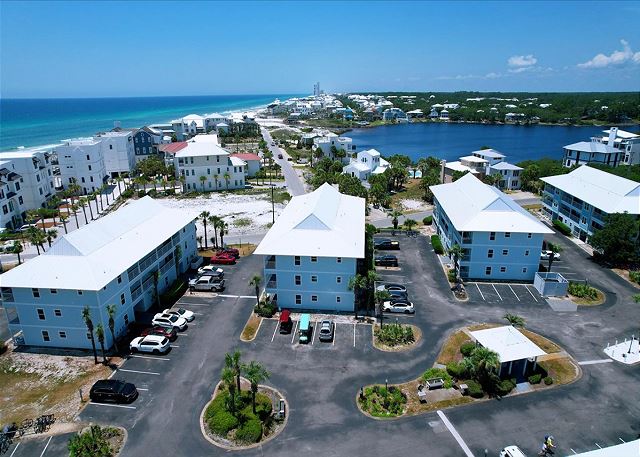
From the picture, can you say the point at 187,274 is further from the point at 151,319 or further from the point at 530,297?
the point at 530,297

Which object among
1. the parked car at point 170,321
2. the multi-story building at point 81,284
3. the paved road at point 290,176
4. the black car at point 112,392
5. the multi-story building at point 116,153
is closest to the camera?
the black car at point 112,392

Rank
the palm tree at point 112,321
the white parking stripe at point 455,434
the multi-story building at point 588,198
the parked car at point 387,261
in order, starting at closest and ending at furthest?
the white parking stripe at point 455,434, the palm tree at point 112,321, the parked car at point 387,261, the multi-story building at point 588,198

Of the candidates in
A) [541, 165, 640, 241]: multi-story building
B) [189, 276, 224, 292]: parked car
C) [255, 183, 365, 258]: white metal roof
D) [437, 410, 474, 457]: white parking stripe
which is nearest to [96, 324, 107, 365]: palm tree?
[189, 276, 224, 292]: parked car

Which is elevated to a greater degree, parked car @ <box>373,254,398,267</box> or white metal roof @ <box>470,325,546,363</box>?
white metal roof @ <box>470,325,546,363</box>

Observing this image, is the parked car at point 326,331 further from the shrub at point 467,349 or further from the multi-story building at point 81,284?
the multi-story building at point 81,284

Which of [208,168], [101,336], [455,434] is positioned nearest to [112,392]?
[101,336]

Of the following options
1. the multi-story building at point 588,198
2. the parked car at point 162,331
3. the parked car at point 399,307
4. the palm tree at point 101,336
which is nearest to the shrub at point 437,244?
the parked car at point 399,307

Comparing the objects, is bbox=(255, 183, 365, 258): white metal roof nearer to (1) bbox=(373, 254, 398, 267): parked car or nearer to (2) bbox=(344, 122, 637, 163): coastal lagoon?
(1) bbox=(373, 254, 398, 267): parked car

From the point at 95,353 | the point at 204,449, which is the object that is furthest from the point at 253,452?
the point at 95,353
